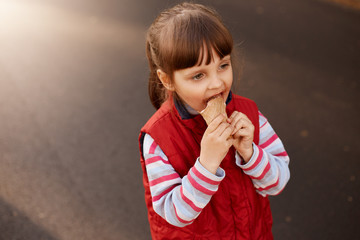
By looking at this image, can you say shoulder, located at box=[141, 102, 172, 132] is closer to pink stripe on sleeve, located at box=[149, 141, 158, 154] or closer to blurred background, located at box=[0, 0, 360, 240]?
pink stripe on sleeve, located at box=[149, 141, 158, 154]

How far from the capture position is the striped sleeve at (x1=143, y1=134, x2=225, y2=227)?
4.32 feet

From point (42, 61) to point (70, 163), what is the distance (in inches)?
69.0

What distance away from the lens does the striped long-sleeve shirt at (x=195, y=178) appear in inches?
51.9

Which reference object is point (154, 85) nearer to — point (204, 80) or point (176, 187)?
point (204, 80)

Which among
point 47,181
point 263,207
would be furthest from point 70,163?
point 263,207

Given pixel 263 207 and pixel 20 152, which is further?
pixel 20 152

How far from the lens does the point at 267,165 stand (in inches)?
57.2

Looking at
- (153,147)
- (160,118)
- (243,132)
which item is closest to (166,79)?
(160,118)

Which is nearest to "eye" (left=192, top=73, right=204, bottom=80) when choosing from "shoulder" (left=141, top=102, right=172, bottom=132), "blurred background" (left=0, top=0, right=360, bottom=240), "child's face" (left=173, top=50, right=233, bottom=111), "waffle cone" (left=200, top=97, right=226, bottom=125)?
"child's face" (left=173, top=50, right=233, bottom=111)

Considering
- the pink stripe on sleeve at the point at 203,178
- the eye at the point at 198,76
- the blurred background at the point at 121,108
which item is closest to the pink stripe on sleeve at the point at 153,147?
the pink stripe on sleeve at the point at 203,178

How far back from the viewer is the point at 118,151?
3.37 meters

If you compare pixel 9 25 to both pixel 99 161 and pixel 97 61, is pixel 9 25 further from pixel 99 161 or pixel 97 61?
pixel 99 161

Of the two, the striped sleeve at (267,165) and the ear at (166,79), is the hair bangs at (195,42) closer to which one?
the ear at (166,79)

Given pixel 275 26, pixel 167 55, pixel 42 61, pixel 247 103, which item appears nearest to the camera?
pixel 167 55
